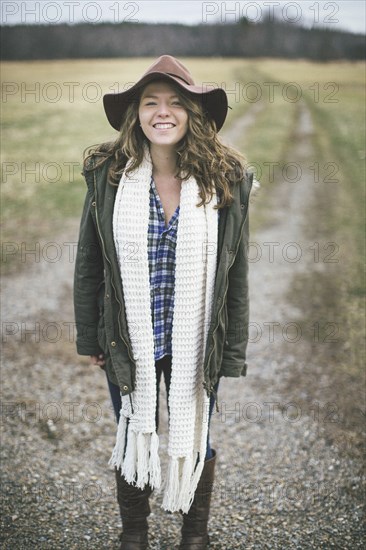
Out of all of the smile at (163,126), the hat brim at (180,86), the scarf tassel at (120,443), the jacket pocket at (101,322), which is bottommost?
the scarf tassel at (120,443)

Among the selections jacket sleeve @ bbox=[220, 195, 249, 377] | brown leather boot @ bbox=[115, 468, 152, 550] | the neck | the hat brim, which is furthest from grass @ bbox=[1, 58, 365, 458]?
brown leather boot @ bbox=[115, 468, 152, 550]

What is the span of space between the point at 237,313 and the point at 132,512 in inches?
52.0

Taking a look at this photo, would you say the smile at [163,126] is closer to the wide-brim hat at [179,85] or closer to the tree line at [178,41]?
the wide-brim hat at [179,85]

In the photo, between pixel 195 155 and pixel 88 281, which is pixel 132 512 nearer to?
pixel 88 281

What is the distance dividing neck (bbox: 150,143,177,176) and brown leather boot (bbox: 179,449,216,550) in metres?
1.63

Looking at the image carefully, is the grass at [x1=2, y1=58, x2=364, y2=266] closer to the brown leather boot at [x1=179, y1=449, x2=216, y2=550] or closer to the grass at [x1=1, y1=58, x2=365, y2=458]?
the grass at [x1=1, y1=58, x2=365, y2=458]

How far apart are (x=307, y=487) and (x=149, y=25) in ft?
165

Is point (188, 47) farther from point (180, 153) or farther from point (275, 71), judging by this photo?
point (180, 153)

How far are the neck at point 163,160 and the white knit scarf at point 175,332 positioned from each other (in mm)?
43

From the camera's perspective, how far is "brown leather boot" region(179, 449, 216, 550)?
8.98 ft

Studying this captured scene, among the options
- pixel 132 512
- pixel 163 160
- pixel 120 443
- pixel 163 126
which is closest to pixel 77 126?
pixel 163 160

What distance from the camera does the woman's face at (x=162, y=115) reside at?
232cm

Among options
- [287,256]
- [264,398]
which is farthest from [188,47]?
[264,398]

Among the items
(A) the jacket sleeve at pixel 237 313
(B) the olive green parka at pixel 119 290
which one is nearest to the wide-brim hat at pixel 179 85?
(B) the olive green parka at pixel 119 290
